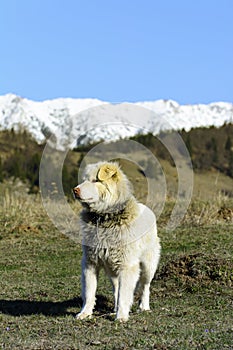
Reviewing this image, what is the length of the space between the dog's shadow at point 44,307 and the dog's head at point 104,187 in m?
1.74

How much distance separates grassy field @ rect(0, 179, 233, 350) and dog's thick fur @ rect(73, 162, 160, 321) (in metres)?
0.42

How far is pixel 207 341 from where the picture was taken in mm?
6297

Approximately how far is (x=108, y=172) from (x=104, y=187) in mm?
199

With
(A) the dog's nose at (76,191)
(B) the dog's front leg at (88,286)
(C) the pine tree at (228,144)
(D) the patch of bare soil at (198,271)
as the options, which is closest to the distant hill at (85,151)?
(C) the pine tree at (228,144)

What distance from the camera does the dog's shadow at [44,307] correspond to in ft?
→ 28.2

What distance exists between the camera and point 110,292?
9.97 m

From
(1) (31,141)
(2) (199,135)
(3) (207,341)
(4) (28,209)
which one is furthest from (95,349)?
(2) (199,135)

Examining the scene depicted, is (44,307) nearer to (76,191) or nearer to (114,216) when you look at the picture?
(114,216)

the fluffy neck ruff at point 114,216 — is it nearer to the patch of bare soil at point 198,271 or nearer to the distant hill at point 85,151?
the patch of bare soil at point 198,271

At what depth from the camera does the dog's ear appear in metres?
7.69

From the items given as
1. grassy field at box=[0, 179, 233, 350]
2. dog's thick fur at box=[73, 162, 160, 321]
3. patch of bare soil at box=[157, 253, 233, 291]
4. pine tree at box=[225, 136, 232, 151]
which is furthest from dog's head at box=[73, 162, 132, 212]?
pine tree at box=[225, 136, 232, 151]

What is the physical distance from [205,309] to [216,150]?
4159cm

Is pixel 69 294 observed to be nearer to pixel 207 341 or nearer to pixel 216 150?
pixel 207 341

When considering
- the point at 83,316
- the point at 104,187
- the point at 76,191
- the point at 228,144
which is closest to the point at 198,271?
the point at 83,316
